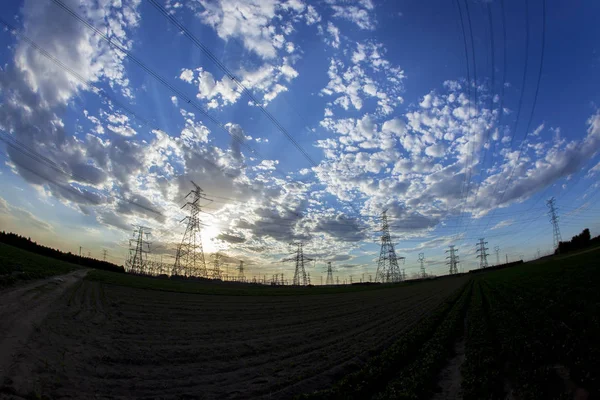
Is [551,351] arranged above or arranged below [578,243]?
below

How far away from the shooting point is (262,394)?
7043 millimetres

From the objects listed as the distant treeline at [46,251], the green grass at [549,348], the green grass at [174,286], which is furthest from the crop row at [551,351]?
the distant treeline at [46,251]

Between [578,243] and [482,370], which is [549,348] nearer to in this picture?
[482,370]

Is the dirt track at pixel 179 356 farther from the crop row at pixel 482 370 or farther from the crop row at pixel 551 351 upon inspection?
the crop row at pixel 551 351

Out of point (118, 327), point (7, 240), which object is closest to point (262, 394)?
point (118, 327)

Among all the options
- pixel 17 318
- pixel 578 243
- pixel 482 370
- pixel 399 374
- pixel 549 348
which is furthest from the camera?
pixel 578 243

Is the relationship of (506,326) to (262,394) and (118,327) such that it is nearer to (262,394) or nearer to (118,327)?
(262,394)

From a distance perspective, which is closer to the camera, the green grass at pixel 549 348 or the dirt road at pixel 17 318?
the green grass at pixel 549 348

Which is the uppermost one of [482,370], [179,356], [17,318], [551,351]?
[551,351]

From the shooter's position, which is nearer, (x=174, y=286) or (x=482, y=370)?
(x=482, y=370)

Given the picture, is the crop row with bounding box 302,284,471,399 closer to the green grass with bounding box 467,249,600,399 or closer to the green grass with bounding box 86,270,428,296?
the green grass with bounding box 467,249,600,399

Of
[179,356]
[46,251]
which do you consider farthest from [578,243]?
[46,251]

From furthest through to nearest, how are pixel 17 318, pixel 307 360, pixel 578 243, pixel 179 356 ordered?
pixel 578 243, pixel 17 318, pixel 307 360, pixel 179 356

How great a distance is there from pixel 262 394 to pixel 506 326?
38.2 ft
